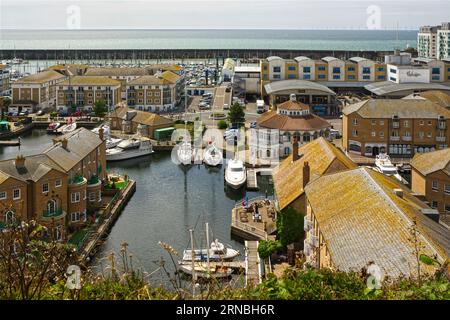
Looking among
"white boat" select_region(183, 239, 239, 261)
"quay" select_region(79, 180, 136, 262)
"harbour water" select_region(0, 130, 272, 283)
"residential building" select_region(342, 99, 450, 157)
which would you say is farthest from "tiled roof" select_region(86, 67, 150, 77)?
"white boat" select_region(183, 239, 239, 261)

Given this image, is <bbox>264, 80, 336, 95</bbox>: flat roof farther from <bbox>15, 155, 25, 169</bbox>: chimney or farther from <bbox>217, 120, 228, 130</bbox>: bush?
<bbox>15, 155, 25, 169</bbox>: chimney

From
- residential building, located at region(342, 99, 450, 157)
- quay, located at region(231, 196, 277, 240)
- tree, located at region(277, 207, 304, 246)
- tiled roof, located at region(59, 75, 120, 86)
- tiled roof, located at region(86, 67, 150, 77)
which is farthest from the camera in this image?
tiled roof, located at region(86, 67, 150, 77)

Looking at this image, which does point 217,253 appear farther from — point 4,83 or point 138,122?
point 4,83

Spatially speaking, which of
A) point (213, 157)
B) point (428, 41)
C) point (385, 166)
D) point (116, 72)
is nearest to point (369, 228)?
point (385, 166)
